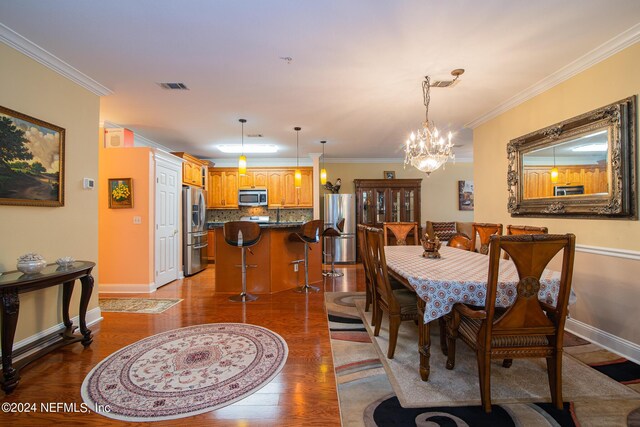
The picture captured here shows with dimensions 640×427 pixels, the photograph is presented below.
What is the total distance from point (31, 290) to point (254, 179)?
186 inches

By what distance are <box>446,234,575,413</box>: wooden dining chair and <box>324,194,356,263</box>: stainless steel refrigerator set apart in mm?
4619

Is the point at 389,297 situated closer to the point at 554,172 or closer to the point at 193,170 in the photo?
the point at 554,172

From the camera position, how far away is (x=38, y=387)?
1783 millimetres

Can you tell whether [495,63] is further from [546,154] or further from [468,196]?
[468,196]

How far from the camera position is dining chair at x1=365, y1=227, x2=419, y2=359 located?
201cm

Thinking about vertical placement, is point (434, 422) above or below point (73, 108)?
below

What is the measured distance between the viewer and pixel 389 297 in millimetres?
2012

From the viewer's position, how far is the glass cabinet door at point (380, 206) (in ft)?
21.1

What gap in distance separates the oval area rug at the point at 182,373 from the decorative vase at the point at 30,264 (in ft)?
2.77

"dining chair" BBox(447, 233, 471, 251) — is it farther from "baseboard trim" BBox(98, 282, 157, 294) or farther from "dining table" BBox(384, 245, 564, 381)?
"baseboard trim" BBox(98, 282, 157, 294)

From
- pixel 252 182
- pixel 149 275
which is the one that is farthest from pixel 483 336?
pixel 252 182

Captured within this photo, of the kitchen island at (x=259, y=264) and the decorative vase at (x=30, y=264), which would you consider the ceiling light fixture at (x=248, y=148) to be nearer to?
the kitchen island at (x=259, y=264)

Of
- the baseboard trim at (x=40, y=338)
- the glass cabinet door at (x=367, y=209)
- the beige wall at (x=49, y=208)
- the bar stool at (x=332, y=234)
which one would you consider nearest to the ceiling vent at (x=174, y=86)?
the beige wall at (x=49, y=208)

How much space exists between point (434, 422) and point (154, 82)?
12.1 feet
